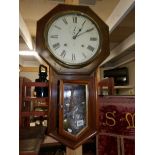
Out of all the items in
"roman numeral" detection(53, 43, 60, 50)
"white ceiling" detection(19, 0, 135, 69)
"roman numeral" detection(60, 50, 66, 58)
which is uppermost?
"white ceiling" detection(19, 0, 135, 69)

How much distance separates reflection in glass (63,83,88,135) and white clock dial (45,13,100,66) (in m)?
0.11

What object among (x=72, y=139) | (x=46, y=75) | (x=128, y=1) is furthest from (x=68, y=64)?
(x=128, y=1)

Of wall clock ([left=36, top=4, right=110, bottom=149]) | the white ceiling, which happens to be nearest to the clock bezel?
wall clock ([left=36, top=4, right=110, bottom=149])

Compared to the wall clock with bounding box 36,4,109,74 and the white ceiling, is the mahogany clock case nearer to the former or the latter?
the wall clock with bounding box 36,4,109,74

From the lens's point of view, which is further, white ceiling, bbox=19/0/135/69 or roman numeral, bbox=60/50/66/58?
white ceiling, bbox=19/0/135/69

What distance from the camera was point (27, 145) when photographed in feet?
2.22

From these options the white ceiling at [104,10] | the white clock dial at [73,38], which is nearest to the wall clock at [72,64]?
the white clock dial at [73,38]

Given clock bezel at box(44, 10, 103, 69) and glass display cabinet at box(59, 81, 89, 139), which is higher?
clock bezel at box(44, 10, 103, 69)

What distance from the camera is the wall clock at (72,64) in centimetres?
85

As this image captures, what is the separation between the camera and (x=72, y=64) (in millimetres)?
882

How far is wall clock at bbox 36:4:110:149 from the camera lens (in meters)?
0.85

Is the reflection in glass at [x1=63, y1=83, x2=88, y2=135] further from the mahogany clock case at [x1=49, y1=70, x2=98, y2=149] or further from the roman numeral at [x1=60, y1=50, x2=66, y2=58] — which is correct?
the roman numeral at [x1=60, y1=50, x2=66, y2=58]

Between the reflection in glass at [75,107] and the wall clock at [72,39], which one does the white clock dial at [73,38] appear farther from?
the reflection in glass at [75,107]

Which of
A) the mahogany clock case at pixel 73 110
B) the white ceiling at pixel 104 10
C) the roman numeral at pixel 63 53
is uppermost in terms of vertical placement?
the white ceiling at pixel 104 10
